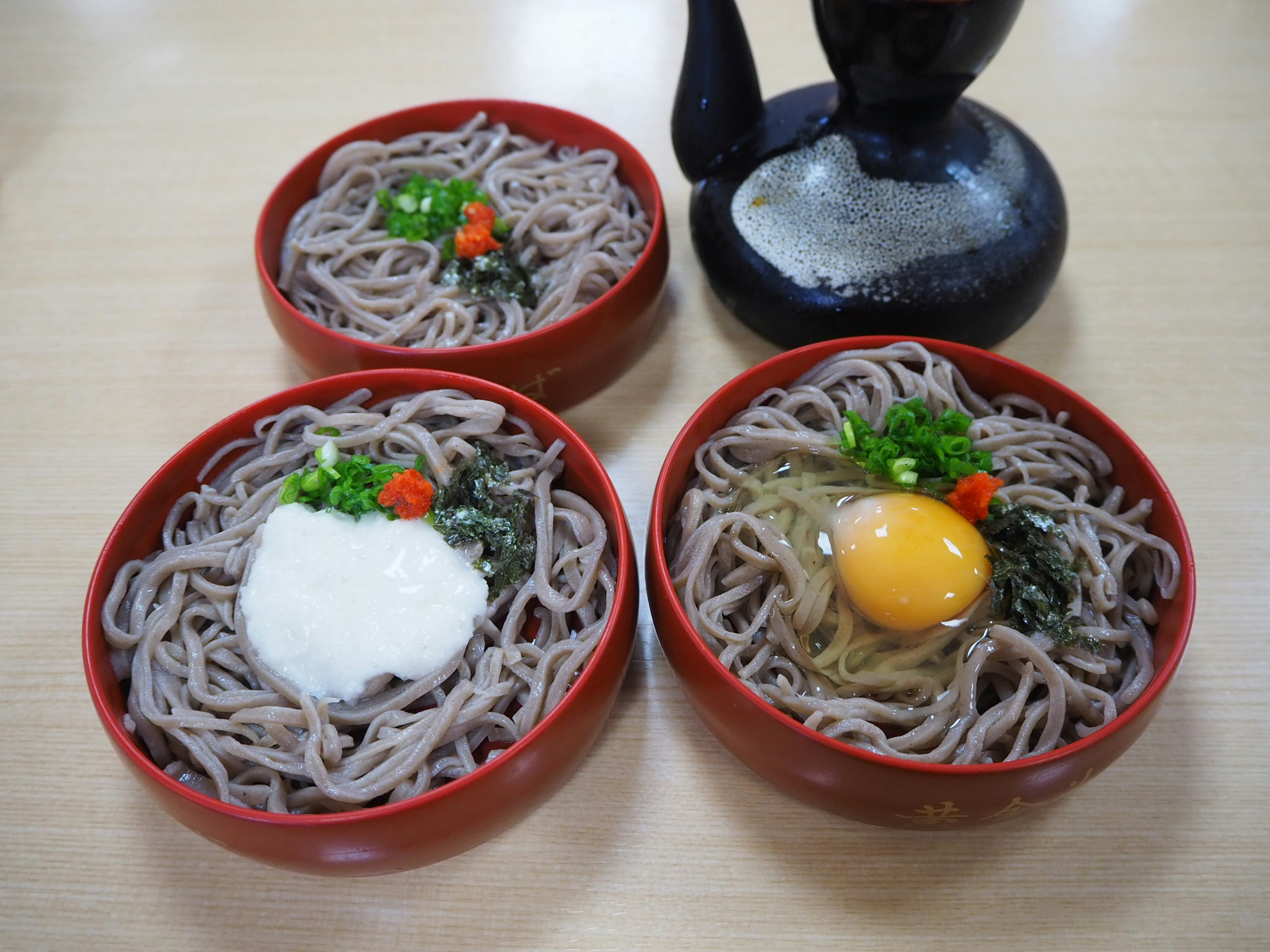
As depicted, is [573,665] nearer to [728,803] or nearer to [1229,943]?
[728,803]

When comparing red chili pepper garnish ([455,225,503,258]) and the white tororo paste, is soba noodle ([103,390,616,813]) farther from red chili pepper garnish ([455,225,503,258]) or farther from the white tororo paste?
Answer: red chili pepper garnish ([455,225,503,258])

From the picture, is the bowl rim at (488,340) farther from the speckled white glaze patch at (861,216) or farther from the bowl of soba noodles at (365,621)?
the speckled white glaze patch at (861,216)

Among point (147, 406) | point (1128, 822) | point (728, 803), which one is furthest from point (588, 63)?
point (1128, 822)

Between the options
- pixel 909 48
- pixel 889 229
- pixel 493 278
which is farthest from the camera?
pixel 493 278

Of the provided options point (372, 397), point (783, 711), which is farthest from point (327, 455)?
point (783, 711)

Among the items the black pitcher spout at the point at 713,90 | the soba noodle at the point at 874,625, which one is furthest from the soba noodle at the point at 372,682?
the black pitcher spout at the point at 713,90

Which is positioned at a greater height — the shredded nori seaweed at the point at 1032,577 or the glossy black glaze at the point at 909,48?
the glossy black glaze at the point at 909,48

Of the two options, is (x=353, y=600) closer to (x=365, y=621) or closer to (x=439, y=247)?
(x=365, y=621)
